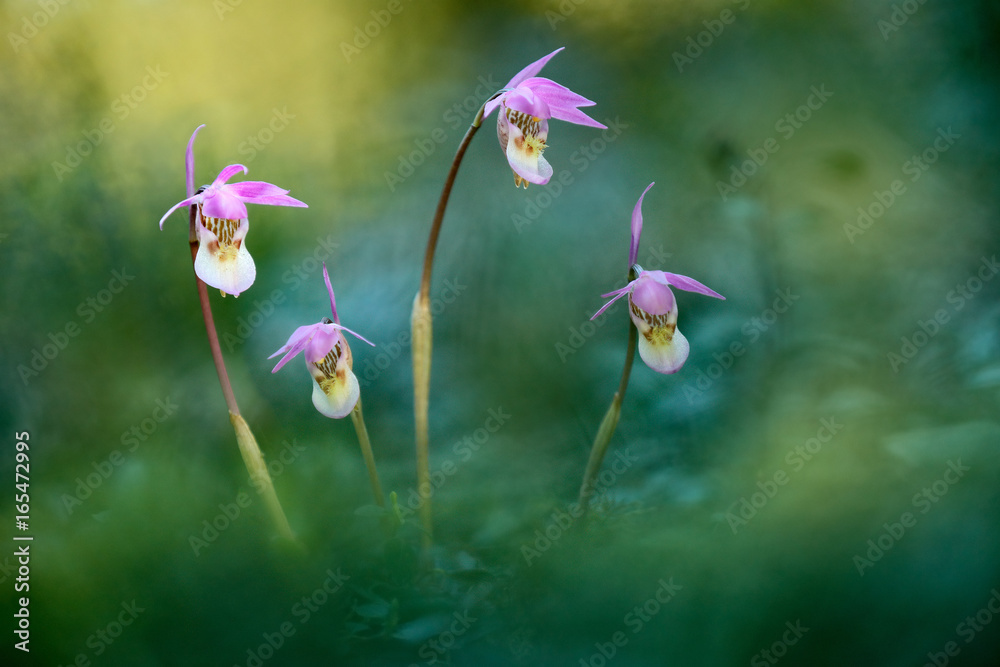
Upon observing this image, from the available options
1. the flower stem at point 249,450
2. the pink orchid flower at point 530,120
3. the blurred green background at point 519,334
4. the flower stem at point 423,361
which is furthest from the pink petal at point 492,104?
the blurred green background at point 519,334

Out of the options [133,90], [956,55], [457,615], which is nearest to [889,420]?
[457,615]

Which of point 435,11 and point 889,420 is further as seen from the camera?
point 435,11

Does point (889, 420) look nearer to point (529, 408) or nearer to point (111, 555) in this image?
point (529, 408)

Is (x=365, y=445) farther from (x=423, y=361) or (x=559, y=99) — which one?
(x=559, y=99)

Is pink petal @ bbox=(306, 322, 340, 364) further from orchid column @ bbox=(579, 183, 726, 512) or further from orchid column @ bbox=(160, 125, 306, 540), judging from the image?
orchid column @ bbox=(579, 183, 726, 512)

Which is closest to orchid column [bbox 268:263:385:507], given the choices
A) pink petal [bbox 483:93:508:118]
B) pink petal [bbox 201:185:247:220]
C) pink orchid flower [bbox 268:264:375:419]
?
pink orchid flower [bbox 268:264:375:419]

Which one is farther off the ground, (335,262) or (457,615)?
(335,262)
